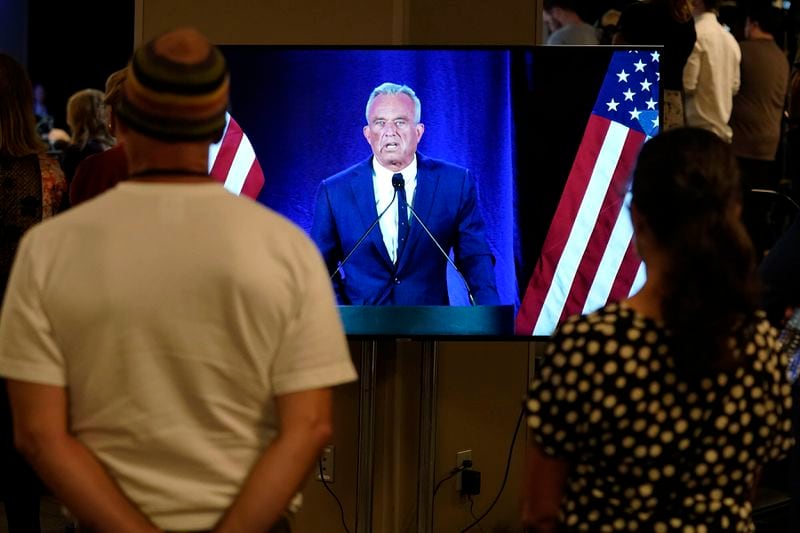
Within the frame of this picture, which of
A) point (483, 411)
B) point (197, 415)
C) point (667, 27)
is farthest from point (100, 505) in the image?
point (667, 27)

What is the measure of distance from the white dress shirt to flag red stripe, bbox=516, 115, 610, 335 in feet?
1.40

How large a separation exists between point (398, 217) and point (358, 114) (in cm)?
33

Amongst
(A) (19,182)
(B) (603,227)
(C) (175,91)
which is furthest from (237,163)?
(C) (175,91)

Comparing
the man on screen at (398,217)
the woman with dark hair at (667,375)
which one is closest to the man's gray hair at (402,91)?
the man on screen at (398,217)

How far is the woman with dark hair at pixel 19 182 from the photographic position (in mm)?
4293

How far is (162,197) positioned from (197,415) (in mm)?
334

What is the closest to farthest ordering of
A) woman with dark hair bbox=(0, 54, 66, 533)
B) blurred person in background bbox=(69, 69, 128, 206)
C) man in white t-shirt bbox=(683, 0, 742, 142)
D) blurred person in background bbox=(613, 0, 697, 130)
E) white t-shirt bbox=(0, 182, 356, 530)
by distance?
white t-shirt bbox=(0, 182, 356, 530), blurred person in background bbox=(69, 69, 128, 206), woman with dark hair bbox=(0, 54, 66, 533), blurred person in background bbox=(613, 0, 697, 130), man in white t-shirt bbox=(683, 0, 742, 142)

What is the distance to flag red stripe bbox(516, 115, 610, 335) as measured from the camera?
154 inches

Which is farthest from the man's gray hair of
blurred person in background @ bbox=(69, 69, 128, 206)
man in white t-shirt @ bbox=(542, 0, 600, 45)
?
man in white t-shirt @ bbox=(542, 0, 600, 45)

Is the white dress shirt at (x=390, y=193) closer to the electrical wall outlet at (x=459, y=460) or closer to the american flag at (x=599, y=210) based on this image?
the american flag at (x=599, y=210)

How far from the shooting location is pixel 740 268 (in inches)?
80.0

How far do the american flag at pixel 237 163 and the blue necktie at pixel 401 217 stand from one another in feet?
1.40

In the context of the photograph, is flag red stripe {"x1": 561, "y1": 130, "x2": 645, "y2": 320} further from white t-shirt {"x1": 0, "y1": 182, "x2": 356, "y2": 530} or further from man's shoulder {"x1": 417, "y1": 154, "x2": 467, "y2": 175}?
white t-shirt {"x1": 0, "y1": 182, "x2": 356, "y2": 530}

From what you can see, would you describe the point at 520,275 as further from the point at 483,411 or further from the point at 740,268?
the point at 740,268
